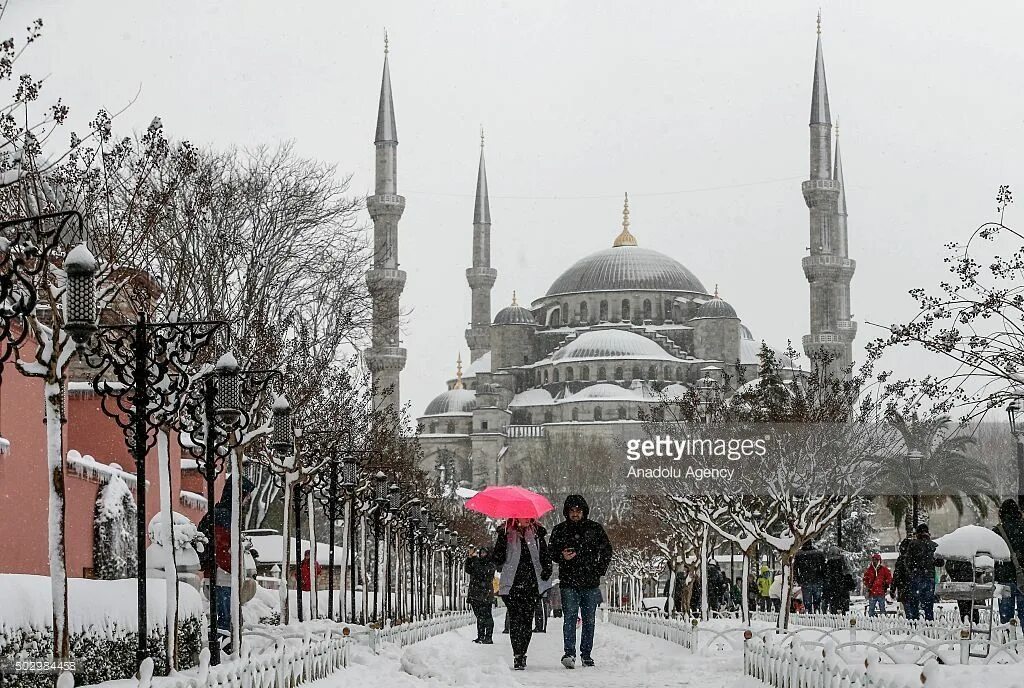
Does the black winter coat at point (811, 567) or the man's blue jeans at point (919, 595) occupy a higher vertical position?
the man's blue jeans at point (919, 595)

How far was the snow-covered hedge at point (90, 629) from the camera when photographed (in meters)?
A: 10.1

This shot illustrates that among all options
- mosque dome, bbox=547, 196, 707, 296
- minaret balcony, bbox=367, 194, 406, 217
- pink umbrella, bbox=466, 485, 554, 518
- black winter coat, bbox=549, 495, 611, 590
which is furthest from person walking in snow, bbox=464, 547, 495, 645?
mosque dome, bbox=547, 196, 707, 296

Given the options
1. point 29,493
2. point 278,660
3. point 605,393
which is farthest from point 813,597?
point 605,393

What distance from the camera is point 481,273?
104m

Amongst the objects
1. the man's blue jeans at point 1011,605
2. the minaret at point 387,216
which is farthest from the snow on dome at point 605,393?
the man's blue jeans at point 1011,605

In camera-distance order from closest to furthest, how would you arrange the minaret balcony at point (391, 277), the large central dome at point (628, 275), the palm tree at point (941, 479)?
the palm tree at point (941, 479)
the minaret balcony at point (391, 277)
the large central dome at point (628, 275)

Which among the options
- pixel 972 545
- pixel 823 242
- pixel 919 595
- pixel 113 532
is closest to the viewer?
pixel 972 545

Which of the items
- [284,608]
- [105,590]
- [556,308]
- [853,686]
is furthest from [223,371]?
[556,308]

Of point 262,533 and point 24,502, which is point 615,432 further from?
point 24,502

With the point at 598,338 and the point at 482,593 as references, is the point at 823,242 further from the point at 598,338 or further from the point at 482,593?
the point at 482,593

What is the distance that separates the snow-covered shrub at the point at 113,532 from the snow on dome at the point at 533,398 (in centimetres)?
7915

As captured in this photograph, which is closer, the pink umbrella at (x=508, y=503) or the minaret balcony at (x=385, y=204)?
the pink umbrella at (x=508, y=503)

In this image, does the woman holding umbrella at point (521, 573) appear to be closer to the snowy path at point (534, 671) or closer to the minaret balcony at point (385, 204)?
the snowy path at point (534, 671)

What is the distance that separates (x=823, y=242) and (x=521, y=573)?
7172 centimetres
